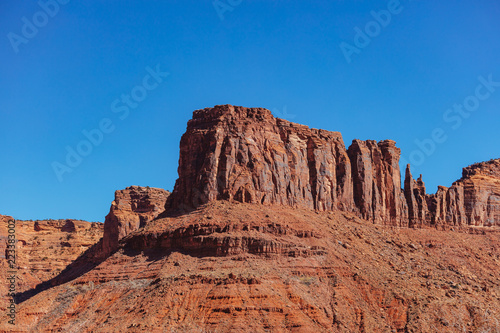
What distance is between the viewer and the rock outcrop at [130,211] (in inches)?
5655

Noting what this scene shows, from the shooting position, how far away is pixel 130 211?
151 m

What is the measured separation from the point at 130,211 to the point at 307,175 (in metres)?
40.8

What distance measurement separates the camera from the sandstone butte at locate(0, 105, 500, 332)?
302 ft

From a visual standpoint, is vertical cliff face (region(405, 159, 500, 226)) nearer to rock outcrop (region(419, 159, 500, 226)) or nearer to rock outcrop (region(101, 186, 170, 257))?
rock outcrop (region(419, 159, 500, 226))

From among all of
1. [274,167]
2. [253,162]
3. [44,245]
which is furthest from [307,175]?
[44,245]

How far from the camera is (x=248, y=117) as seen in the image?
11556cm

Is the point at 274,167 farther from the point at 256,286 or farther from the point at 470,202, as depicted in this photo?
the point at 470,202

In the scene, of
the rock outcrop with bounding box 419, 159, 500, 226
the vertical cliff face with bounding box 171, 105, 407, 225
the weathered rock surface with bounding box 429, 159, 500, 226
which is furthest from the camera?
the weathered rock surface with bounding box 429, 159, 500, 226

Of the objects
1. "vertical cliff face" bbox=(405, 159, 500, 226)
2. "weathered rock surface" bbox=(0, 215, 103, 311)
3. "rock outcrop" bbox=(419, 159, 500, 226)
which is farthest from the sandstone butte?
"weathered rock surface" bbox=(0, 215, 103, 311)

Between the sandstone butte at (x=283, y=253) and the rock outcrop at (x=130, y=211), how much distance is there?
24.1 ft

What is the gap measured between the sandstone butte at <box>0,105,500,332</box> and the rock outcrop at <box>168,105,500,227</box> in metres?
0.19

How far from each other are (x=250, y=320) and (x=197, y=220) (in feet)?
63.7

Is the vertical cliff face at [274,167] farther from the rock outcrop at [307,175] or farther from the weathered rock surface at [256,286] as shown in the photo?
the weathered rock surface at [256,286]

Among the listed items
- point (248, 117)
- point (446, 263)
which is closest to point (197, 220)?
point (248, 117)
